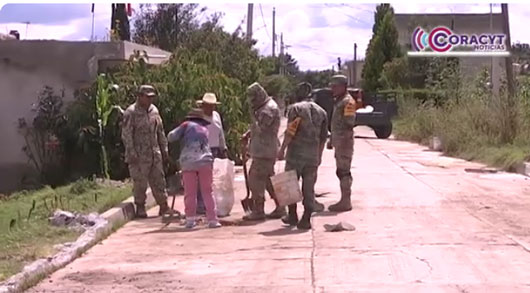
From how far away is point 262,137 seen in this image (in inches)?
447

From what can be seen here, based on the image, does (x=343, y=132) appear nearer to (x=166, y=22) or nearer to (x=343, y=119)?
(x=343, y=119)

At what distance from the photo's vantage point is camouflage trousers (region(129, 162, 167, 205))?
12.1 meters

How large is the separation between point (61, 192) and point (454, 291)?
8110 mm

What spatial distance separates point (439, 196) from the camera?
14.4 meters

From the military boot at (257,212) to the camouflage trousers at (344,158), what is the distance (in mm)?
1359

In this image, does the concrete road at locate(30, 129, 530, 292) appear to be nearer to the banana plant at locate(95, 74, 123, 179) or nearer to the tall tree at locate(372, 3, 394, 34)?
the banana plant at locate(95, 74, 123, 179)

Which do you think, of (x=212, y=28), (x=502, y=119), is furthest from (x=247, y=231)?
(x=212, y=28)

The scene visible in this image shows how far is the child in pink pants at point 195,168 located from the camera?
37.2 ft

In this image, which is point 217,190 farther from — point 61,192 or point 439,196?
point 439,196

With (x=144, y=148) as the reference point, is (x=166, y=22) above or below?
above

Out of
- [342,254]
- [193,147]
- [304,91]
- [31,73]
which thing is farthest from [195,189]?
[31,73]

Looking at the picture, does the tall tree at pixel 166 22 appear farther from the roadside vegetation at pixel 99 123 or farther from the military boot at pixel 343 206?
the military boot at pixel 343 206

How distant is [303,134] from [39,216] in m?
3.53

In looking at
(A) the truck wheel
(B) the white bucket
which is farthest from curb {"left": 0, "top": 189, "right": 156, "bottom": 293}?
(A) the truck wheel
